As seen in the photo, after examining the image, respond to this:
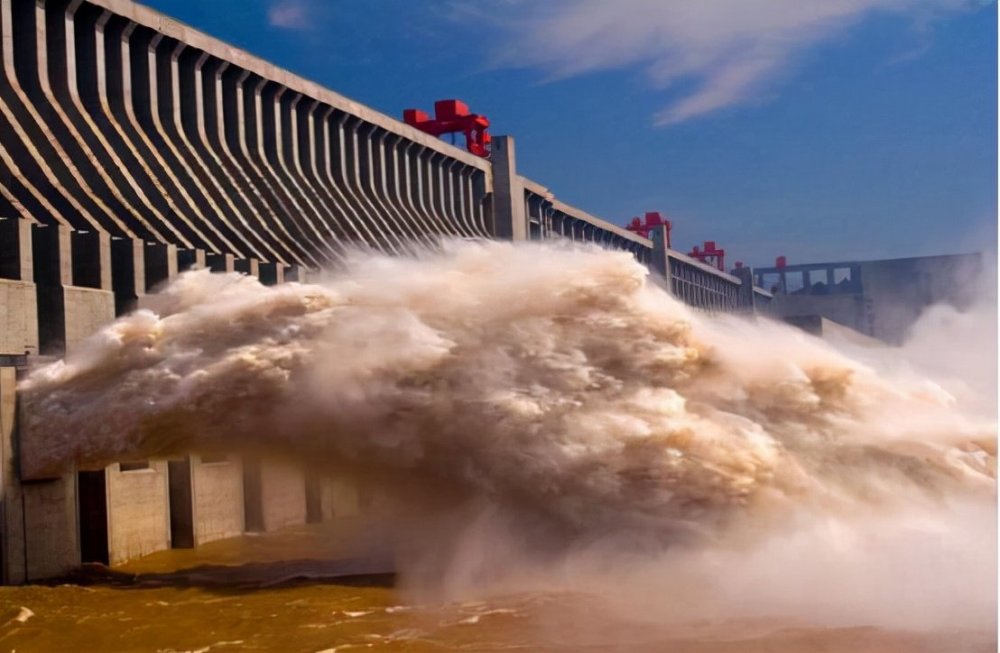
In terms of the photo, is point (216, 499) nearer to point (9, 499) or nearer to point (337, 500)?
point (337, 500)

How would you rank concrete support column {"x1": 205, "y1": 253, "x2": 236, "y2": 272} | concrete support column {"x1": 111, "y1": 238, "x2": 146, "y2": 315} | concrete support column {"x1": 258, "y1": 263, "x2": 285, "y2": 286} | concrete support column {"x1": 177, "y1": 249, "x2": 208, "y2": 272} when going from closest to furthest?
1. concrete support column {"x1": 111, "y1": 238, "x2": 146, "y2": 315}
2. concrete support column {"x1": 177, "y1": 249, "x2": 208, "y2": 272}
3. concrete support column {"x1": 205, "y1": 253, "x2": 236, "y2": 272}
4. concrete support column {"x1": 258, "y1": 263, "x2": 285, "y2": 286}

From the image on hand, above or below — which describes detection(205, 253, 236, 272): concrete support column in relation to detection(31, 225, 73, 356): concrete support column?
above

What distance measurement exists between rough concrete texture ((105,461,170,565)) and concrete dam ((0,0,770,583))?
4 centimetres

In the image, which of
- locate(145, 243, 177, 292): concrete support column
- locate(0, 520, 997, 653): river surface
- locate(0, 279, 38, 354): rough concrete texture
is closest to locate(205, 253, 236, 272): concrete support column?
locate(145, 243, 177, 292): concrete support column

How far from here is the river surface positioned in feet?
47.5

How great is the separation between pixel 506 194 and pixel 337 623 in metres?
46.6

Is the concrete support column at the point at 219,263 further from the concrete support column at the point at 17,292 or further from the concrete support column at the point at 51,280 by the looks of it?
the concrete support column at the point at 17,292

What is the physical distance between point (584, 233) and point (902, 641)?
211ft

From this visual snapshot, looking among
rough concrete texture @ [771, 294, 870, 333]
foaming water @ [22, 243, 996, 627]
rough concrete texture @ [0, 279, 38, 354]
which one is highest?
rough concrete texture @ [771, 294, 870, 333]

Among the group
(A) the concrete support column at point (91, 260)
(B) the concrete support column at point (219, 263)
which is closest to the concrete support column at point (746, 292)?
(B) the concrete support column at point (219, 263)

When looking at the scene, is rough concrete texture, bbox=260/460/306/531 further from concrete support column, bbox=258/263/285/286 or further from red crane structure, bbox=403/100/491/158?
red crane structure, bbox=403/100/491/158

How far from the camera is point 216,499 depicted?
2580 cm

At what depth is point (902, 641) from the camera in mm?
14102

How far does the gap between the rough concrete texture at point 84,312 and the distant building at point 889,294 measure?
93932 mm
